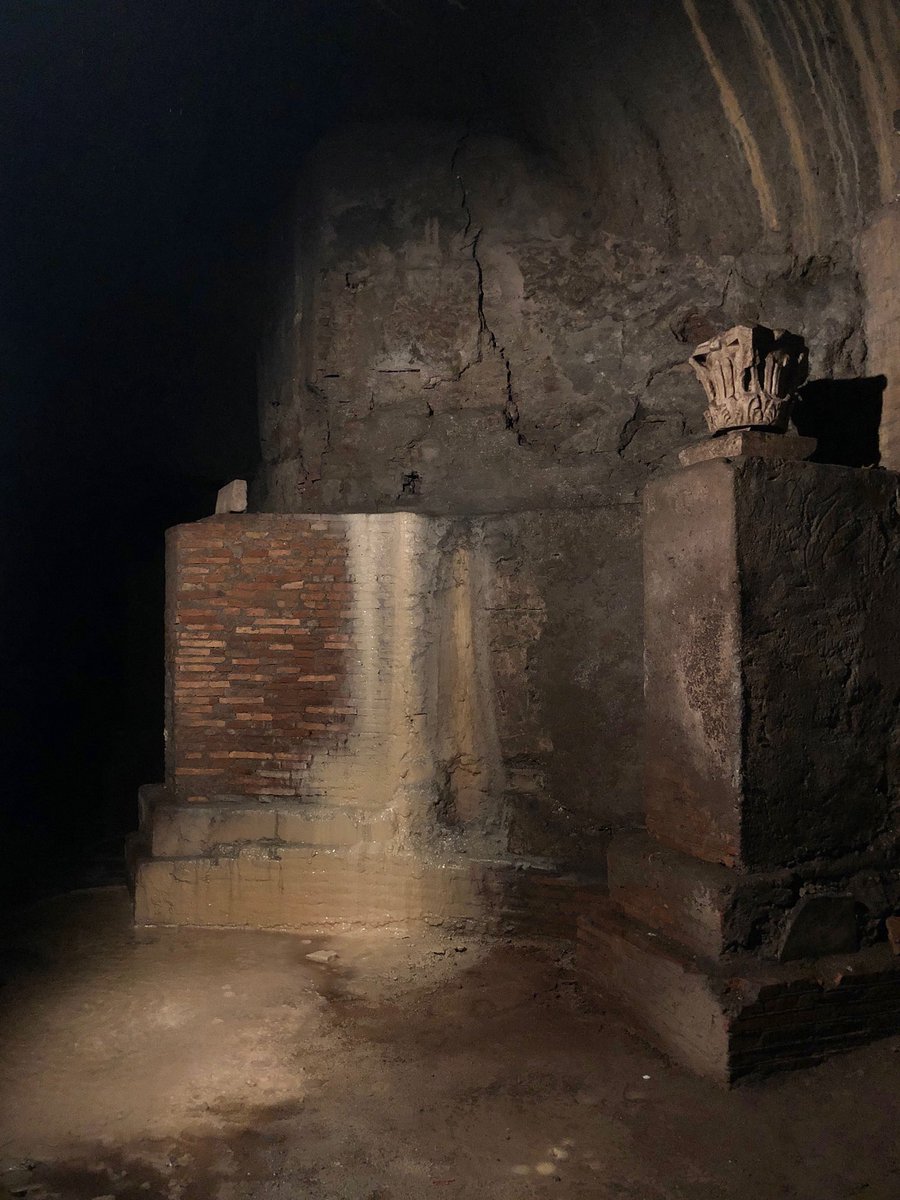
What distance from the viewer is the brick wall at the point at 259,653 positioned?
5.30m

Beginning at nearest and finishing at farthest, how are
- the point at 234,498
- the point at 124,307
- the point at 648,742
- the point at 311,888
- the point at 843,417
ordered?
the point at 648,742, the point at 843,417, the point at 311,888, the point at 234,498, the point at 124,307

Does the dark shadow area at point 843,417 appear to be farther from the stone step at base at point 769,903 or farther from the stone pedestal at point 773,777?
the stone step at base at point 769,903

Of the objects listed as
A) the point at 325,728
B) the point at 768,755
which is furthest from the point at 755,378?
the point at 325,728

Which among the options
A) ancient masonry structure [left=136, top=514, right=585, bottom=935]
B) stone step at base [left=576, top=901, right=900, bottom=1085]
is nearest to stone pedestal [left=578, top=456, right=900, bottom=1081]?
stone step at base [left=576, top=901, right=900, bottom=1085]

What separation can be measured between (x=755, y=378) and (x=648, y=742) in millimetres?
1777

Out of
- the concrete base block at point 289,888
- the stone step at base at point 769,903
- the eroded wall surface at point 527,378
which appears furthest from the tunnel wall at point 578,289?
the stone step at base at point 769,903

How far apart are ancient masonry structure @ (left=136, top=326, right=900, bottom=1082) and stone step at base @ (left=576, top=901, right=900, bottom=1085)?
0.01m

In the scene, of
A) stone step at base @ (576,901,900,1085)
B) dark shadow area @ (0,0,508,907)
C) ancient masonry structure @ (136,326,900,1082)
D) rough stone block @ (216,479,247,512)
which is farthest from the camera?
dark shadow area @ (0,0,508,907)

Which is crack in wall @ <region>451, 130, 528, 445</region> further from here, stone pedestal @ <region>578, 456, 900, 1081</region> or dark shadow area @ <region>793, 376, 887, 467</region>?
stone pedestal @ <region>578, 456, 900, 1081</region>

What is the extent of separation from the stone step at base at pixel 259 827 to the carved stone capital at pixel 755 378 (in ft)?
9.61

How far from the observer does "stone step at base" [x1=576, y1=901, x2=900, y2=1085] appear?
11.5 feet

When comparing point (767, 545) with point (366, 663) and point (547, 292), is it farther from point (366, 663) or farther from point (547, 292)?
point (547, 292)

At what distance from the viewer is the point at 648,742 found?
437 cm

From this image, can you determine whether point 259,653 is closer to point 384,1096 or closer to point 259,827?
point 259,827
